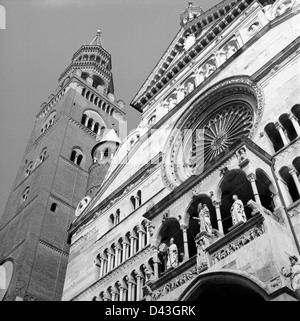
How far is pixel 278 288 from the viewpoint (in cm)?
1042

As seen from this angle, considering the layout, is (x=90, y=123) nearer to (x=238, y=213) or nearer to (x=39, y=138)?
(x=39, y=138)

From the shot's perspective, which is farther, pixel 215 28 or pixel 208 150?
pixel 215 28

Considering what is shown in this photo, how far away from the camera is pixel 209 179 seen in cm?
1497

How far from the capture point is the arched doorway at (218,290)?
12.0 metres

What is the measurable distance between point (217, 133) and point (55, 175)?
67.0ft

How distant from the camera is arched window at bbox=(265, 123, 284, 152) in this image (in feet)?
52.4

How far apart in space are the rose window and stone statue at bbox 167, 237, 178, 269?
5937mm

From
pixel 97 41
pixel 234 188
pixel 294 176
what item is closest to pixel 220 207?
pixel 234 188

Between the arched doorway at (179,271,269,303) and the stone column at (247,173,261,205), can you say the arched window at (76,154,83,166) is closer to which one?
the stone column at (247,173,261,205)

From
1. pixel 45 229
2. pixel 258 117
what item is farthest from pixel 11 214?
pixel 258 117

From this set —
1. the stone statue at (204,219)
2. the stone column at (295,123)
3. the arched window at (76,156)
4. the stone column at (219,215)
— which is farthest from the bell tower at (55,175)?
the stone column at (295,123)
